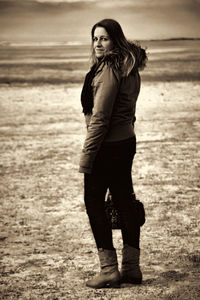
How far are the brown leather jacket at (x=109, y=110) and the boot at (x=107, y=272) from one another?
1.87ft

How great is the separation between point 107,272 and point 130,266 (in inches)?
6.0

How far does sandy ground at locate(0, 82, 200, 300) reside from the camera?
3.27m

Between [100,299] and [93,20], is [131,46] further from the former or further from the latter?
[93,20]

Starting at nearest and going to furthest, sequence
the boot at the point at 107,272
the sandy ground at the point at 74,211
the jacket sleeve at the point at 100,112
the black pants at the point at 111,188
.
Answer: the jacket sleeve at the point at 100,112
the black pants at the point at 111,188
the boot at the point at 107,272
the sandy ground at the point at 74,211

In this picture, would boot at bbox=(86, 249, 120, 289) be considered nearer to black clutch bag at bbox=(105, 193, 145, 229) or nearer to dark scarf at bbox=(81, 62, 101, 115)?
black clutch bag at bbox=(105, 193, 145, 229)

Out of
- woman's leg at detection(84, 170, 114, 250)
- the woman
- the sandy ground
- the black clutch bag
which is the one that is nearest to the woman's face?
the woman

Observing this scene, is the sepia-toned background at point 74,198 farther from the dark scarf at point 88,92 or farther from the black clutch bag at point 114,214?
the dark scarf at point 88,92

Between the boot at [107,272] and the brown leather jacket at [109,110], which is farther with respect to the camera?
the boot at [107,272]

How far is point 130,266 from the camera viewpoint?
316cm

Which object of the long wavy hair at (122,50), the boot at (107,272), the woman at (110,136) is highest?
the long wavy hair at (122,50)

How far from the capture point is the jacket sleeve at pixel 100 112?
2801mm

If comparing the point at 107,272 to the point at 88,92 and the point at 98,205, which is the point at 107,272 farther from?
the point at 88,92

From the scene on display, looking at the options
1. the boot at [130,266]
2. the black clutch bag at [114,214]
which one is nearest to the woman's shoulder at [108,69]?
the black clutch bag at [114,214]

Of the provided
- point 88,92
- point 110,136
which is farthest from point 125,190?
point 88,92
